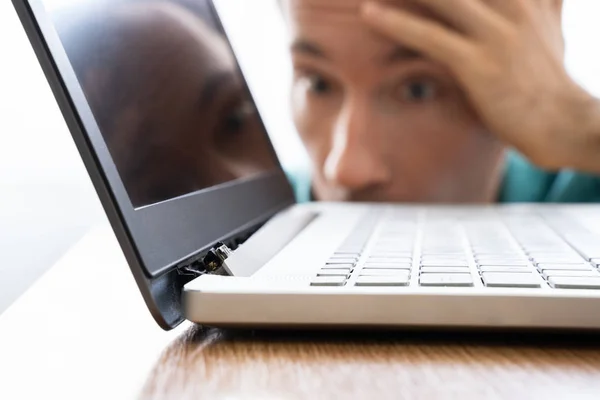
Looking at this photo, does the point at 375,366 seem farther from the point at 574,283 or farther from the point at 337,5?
the point at 337,5

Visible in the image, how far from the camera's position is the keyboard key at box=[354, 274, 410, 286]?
1.03ft

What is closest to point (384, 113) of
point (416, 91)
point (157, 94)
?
point (416, 91)

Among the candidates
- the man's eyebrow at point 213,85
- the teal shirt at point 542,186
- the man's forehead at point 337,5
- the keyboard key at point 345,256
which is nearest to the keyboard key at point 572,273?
the keyboard key at point 345,256

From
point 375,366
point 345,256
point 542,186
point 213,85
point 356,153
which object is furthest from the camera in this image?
point 542,186

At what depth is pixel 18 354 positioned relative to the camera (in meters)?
0.32

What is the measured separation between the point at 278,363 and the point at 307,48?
0.67 metres

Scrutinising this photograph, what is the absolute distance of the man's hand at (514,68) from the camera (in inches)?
32.6

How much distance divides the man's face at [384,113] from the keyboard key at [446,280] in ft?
1.60

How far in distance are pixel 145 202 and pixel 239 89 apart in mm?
386

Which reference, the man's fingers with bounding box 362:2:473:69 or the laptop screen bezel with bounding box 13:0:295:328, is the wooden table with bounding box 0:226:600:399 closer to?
the laptop screen bezel with bounding box 13:0:295:328

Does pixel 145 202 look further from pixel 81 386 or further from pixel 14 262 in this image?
pixel 14 262

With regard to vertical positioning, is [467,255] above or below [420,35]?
below

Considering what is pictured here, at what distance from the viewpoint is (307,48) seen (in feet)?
2.94

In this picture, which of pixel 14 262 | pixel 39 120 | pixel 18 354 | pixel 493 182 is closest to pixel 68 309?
pixel 18 354
